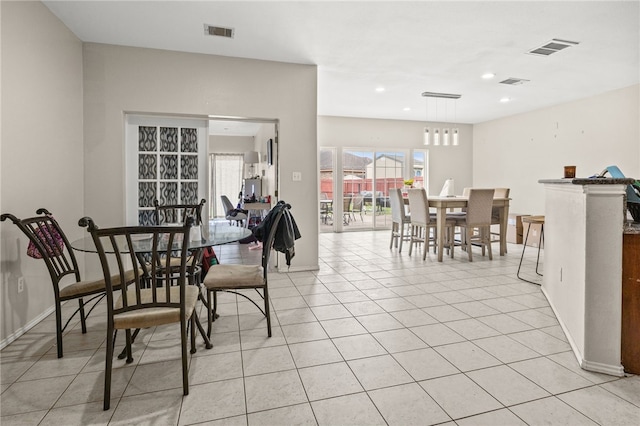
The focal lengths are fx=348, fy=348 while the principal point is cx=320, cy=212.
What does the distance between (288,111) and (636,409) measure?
400 cm

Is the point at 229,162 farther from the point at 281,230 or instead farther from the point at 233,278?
the point at 233,278

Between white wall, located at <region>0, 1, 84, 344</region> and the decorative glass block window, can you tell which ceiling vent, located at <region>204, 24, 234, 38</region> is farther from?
white wall, located at <region>0, 1, 84, 344</region>

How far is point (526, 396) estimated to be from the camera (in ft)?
5.89

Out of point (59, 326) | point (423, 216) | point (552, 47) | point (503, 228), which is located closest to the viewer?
point (59, 326)

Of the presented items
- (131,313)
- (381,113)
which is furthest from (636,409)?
(381,113)

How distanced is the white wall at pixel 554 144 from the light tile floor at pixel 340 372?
3971 millimetres

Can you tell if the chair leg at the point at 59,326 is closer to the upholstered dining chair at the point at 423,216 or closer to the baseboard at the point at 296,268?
the baseboard at the point at 296,268

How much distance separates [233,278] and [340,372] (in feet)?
3.29

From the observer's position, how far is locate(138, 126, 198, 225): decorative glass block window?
416cm

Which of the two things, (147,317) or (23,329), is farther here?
(23,329)

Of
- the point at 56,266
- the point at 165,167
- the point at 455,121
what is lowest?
the point at 56,266

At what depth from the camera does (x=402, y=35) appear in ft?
12.0

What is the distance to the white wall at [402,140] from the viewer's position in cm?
809

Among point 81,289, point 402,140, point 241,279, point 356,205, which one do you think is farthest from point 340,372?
point 402,140
